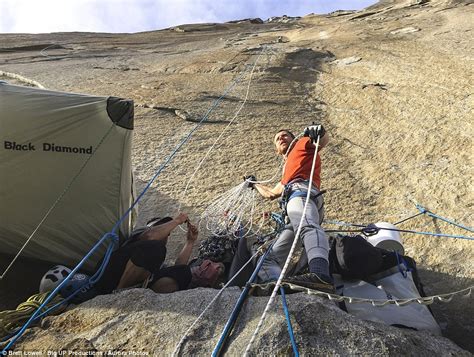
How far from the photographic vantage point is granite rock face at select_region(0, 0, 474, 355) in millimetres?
3156

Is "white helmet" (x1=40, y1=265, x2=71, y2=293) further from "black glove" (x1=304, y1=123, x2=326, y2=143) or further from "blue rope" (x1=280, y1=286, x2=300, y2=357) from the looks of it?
"black glove" (x1=304, y1=123, x2=326, y2=143)

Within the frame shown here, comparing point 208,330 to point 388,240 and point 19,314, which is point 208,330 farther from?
point 388,240

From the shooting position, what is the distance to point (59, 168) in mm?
4492

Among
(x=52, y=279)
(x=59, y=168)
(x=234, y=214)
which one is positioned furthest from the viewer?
(x=234, y=214)

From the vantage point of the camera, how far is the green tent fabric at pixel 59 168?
4492 mm

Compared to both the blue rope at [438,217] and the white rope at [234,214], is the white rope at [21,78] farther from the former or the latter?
the blue rope at [438,217]

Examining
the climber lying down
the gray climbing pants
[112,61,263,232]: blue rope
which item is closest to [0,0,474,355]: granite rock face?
[112,61,263,232]: blue rope

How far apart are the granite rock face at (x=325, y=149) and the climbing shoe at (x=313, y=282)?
6.6 inches

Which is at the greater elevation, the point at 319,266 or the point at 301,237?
the point at 301,237

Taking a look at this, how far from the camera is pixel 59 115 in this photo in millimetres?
4492

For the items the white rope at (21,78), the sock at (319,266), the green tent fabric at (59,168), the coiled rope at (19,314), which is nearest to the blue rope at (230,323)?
the sock at (319,266)

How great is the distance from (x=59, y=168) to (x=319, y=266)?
2.70m

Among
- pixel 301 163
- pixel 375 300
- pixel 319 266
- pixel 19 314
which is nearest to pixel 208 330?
pixel 319 266

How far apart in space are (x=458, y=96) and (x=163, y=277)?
616 cm
